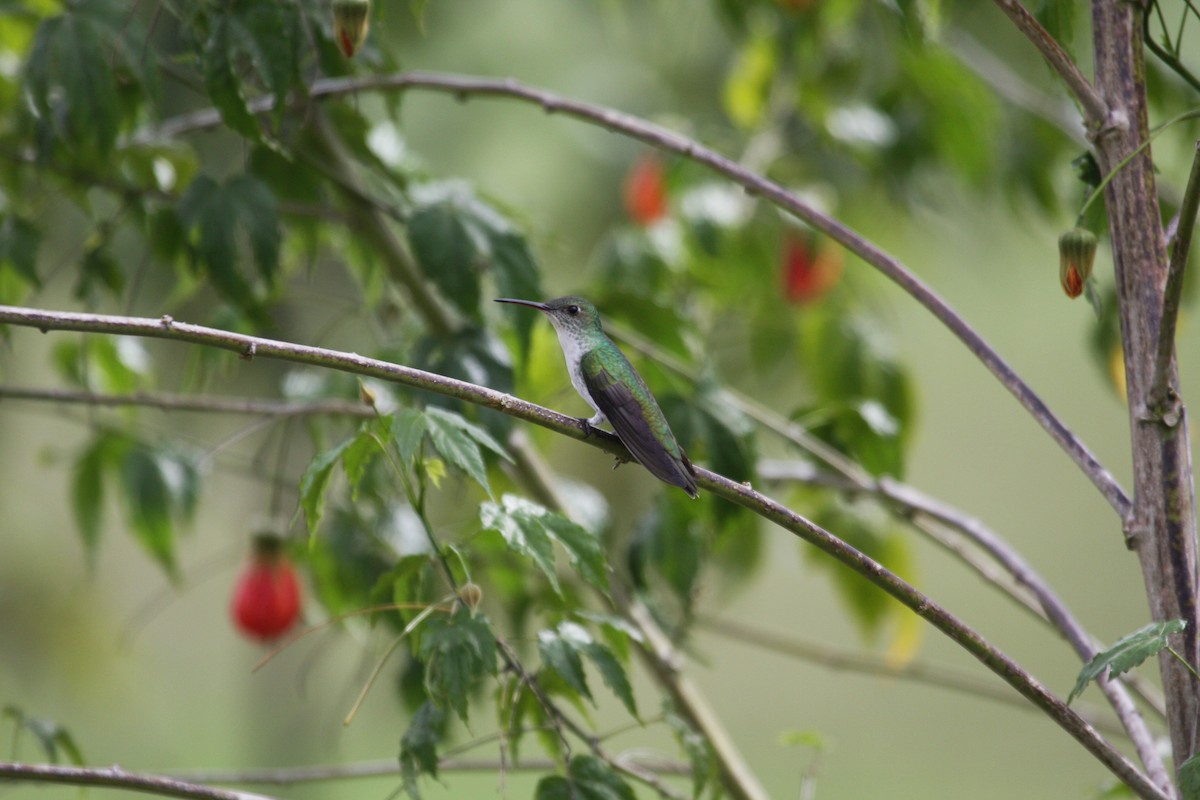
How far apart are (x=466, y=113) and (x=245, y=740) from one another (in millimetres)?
5560

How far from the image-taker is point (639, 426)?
132 cm

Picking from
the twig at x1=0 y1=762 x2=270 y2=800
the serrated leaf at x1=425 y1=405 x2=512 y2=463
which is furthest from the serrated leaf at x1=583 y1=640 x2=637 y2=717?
the twig at x1=0 y1=762 x2=270 y2=800

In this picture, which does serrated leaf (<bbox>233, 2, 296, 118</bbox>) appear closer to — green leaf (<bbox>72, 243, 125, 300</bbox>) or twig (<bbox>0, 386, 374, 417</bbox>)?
twig (<bbox>0, 386, 374, 417</bbox>)

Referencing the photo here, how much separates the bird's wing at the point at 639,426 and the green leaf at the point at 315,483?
1.08 feet

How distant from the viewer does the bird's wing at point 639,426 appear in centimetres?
118

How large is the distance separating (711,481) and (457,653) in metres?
0.27

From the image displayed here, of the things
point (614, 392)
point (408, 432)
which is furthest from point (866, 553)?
point (408, 432)

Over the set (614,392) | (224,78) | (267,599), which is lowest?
(267,599)

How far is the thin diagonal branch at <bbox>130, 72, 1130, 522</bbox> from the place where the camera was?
1039 millimetres

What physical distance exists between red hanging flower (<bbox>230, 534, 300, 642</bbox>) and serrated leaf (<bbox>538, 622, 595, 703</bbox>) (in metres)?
1.22

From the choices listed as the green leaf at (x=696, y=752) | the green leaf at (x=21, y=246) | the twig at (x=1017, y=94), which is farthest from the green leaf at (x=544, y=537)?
the twig at (x=1017, y=94)

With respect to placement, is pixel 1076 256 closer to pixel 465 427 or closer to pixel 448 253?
pixel 465 427

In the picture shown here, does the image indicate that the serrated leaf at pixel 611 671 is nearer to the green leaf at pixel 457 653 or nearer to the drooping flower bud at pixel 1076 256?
the green leaf at pixel 457 653

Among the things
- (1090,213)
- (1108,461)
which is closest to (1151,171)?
(1090,213)
